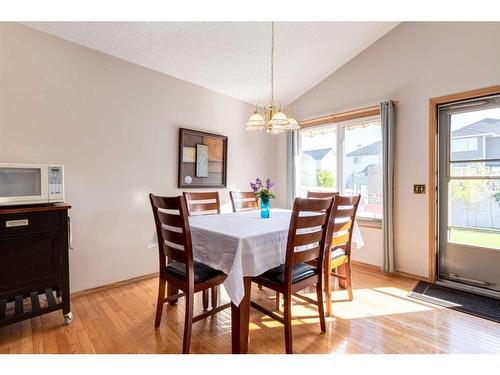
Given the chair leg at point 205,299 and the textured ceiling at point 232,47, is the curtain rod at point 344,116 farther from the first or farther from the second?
the chair leg at point 205,299

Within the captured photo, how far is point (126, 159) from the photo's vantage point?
9.07ft

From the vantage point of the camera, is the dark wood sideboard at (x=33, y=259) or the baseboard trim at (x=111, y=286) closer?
the dark wood sideboard at (x=33, y=259)

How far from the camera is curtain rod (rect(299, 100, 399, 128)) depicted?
324 cm

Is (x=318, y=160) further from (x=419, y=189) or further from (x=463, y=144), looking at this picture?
(x=463, y=144)

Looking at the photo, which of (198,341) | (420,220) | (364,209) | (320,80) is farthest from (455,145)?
(198,341)

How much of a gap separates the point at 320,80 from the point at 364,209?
189 cm

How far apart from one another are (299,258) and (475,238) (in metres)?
2.20

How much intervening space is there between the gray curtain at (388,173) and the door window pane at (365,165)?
0.58ft

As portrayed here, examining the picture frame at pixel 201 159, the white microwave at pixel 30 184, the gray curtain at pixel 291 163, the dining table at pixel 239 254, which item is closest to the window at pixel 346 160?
the gray curtain at pixel 291 163

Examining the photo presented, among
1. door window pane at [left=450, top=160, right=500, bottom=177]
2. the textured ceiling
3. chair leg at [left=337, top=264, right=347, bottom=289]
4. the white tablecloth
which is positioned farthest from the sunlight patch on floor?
the textured ceiling

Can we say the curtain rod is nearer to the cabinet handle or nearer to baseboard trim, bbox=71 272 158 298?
baseboard trim, bbox=71 272 158 298

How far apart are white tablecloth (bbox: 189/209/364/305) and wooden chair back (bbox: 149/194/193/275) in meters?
0.13

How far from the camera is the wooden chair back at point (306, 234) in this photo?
5.21 ft
